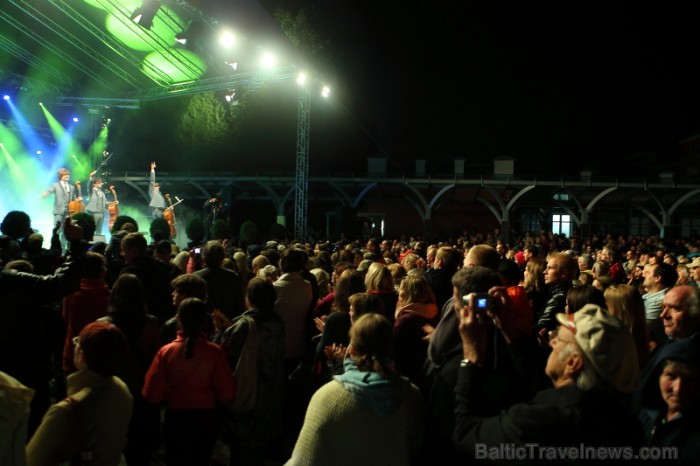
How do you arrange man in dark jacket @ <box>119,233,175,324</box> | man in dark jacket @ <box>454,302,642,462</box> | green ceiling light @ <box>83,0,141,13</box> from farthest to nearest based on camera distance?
1. green ceiling light @ <box>83,0,141,13</box>
2. man in dark jacket @ <box>119,233,175,324</box>
3. man in dark jacket @ <box>454,302,642,462</box>

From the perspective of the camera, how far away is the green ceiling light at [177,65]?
59.4ft

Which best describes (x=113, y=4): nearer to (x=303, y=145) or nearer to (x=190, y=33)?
(x=190, y=33)

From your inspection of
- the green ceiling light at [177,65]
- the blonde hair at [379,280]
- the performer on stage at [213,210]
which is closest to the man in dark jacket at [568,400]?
the blonde hair at [379,280]

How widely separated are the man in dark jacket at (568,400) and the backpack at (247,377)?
1.91 meters

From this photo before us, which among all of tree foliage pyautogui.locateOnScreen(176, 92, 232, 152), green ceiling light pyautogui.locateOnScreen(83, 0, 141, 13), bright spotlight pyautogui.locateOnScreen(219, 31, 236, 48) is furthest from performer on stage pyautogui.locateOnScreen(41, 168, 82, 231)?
tree foliage pyautogui.locateOnScreen(176, 92, 232, 152)

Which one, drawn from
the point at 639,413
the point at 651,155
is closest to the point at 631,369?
the point at 639,413

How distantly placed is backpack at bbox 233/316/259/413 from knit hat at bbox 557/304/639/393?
2298 mm

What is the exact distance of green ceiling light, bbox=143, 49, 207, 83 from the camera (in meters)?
Result: 18.1

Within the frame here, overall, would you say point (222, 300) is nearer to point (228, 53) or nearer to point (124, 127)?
point (228, 53)

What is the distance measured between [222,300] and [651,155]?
39.0 meters

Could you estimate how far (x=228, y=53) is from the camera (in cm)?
1575

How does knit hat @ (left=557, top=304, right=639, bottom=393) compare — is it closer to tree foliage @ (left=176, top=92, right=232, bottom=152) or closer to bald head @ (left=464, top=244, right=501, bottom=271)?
bald head @ (left=464, top=244, right=501, bottom=271)

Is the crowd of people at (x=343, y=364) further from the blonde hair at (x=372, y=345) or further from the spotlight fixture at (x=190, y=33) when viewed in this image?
the spotlight fixture at (x=190, y=33)

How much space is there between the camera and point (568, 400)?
1.94m
